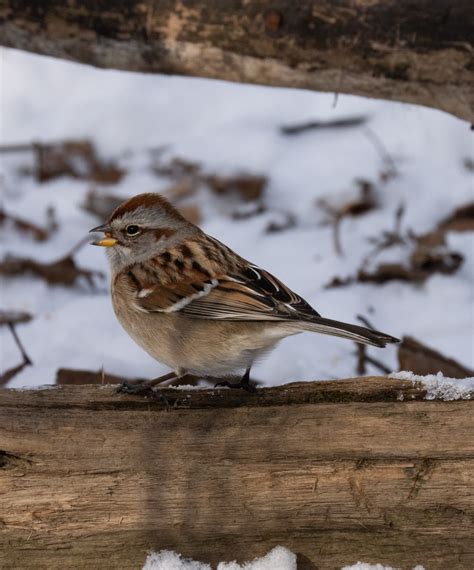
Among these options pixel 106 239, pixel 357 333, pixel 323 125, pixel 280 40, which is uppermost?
pixel 323 125

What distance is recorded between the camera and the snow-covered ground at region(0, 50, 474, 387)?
5.41 meters

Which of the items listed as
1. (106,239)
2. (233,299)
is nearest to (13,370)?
(106,239)

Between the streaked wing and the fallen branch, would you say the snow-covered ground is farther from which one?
the streaked wing

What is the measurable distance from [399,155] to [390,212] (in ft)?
2.82

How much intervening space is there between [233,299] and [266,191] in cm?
360

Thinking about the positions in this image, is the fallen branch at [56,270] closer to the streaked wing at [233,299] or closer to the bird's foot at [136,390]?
the streaked wing at [233,299]

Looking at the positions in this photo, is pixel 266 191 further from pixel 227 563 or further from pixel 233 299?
pixel 227 563

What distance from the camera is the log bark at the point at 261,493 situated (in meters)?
3.12

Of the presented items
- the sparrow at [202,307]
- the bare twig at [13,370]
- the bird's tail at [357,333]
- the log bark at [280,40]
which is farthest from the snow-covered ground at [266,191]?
the bird's tail at [357,333]

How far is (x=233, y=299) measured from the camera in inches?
151

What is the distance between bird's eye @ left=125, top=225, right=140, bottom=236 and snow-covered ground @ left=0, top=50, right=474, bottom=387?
96cm

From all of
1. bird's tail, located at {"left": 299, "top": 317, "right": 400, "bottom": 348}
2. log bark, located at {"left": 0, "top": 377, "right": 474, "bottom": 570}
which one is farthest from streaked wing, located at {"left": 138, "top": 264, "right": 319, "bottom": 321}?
log bark, located at {"left": 0, "top": 377, "right": 474, "bottom": 570}

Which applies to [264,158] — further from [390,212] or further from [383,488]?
[383,488]

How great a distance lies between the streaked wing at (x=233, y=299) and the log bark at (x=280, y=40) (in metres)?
1.01
